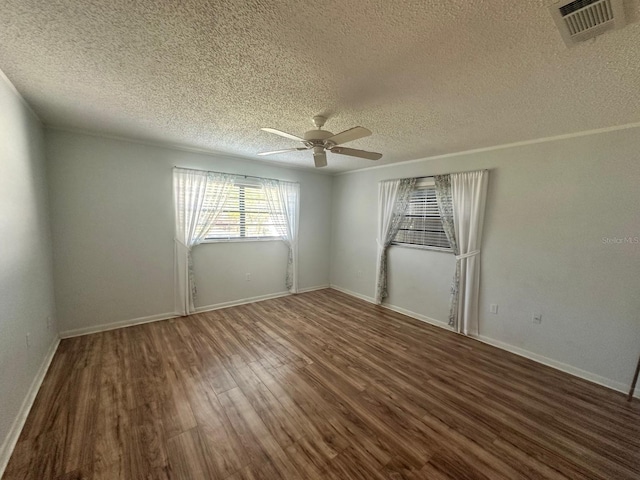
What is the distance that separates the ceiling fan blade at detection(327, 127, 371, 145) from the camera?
1824 millimetres

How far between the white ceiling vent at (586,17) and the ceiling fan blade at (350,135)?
1.03 metres

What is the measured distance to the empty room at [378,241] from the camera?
4.31 feet

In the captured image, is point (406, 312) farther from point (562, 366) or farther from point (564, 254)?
point (564, 254)

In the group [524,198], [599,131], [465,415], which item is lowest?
[465,415]

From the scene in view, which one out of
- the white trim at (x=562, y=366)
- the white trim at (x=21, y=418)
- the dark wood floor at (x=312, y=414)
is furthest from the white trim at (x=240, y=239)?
the white trim at (x=562, y=366)

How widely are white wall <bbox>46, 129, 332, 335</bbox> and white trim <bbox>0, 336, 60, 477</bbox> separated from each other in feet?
2.67

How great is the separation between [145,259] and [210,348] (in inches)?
62.4

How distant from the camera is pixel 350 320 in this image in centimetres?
363

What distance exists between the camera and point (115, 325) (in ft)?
10.3

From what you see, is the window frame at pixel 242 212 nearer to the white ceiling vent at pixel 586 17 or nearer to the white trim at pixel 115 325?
the white trim at pixel 115 325

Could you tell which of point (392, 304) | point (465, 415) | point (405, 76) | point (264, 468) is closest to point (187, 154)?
point (405, 76)

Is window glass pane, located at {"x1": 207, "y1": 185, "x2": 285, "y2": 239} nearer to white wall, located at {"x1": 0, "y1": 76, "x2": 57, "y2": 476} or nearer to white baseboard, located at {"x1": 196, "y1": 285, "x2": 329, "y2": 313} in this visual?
white baseboard, located at {"x1": 196, "y1": 285, "x2": 329, "y2": 313}

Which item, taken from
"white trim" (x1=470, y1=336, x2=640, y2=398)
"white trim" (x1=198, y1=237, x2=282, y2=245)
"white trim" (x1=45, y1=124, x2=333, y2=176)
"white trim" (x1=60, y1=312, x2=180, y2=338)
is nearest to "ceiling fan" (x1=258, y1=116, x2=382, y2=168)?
"white trim" (x1=45, y1=124, x2=333, y2=176)

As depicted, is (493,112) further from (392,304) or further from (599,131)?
(392,304)
